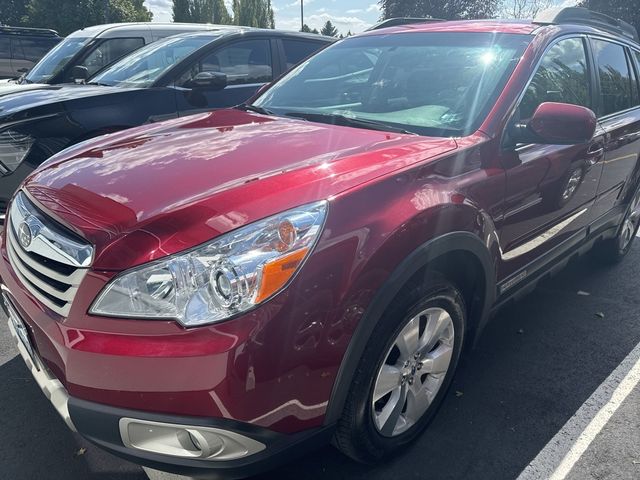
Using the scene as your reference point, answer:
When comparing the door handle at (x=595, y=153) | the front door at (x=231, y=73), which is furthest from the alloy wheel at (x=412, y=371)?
the front door at (x=231, y=73)

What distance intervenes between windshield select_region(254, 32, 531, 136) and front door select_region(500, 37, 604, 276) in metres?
0.22

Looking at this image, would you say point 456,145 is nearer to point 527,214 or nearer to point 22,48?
point 527,214

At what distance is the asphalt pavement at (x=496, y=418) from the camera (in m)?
2.15

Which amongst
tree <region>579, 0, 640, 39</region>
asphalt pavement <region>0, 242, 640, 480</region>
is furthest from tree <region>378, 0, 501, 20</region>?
asphalt pavement <region>0, 242, 640, 480</region>

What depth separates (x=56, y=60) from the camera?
258 inches

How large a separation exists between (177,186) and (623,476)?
2.09 meters

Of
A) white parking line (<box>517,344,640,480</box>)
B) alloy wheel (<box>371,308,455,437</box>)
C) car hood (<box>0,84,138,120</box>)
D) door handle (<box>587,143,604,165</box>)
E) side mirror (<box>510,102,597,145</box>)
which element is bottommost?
white parking line (<box>517,344,640,480</box>)

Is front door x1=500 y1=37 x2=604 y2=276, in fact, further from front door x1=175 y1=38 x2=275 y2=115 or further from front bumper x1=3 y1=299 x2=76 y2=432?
front door x1=175 y1=38 x2=275 y2=115

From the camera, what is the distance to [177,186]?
6.01ft

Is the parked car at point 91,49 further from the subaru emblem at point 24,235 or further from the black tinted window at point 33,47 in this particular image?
the black tinted window at point 33,47

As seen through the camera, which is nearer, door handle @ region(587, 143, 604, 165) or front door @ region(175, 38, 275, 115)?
door handle @ region(587, 143, 604, 165)

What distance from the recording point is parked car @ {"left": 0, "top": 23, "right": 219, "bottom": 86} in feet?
20.4

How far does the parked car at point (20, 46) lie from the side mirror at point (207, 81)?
1097cm

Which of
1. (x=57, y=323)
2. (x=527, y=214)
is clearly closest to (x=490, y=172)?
(x=527, y=214)
